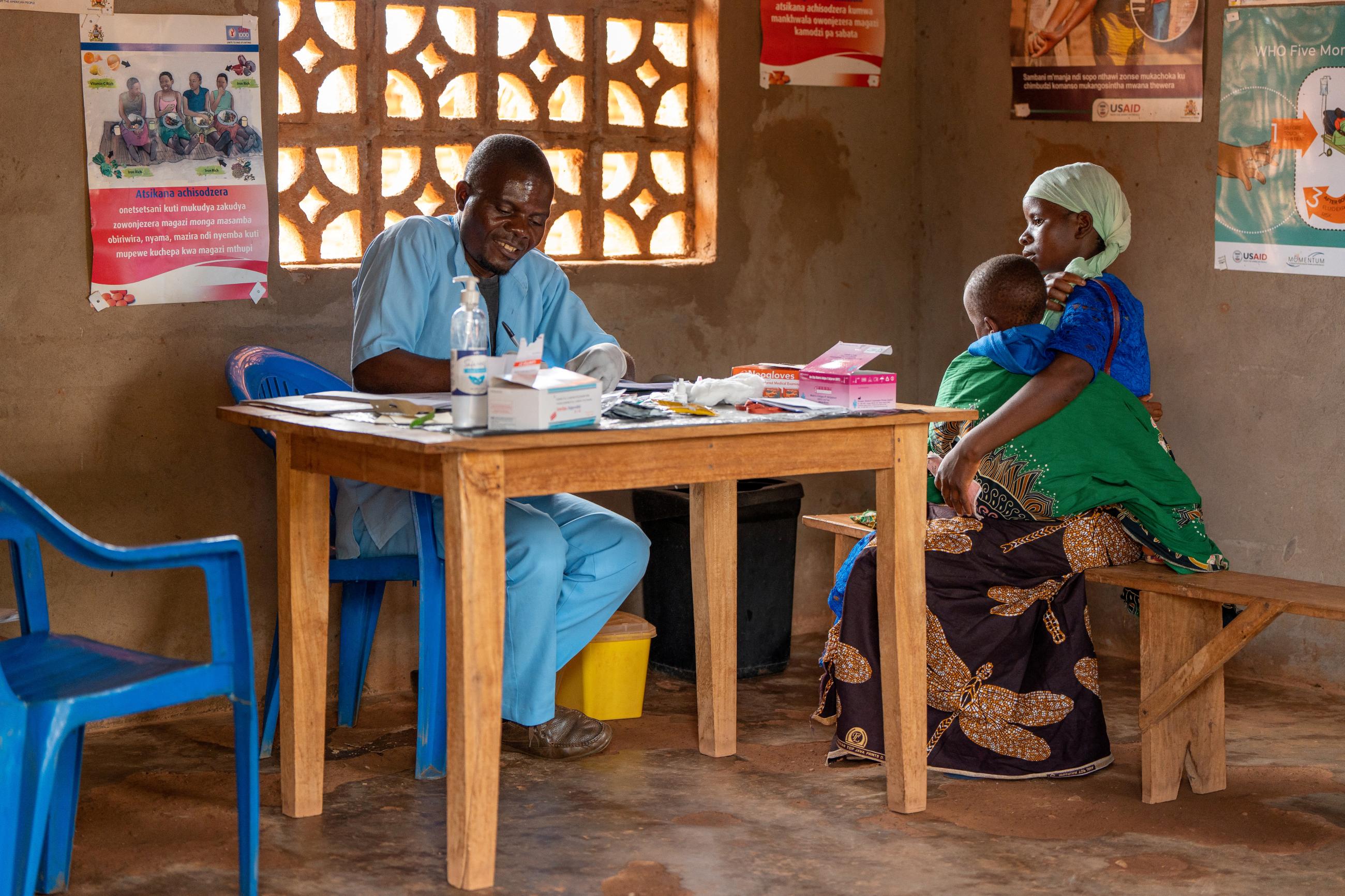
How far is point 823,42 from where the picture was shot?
17.4 ft

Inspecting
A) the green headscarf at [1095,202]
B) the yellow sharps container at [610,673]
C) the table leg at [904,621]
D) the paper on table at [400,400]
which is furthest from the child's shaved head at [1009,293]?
the paper on table at [400,400]

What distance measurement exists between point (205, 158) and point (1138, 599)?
2.80 meters

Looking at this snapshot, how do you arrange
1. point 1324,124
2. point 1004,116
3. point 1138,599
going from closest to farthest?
point 1138,599 < point 1324,124 < point 1004,116

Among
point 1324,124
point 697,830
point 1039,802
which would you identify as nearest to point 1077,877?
point 1039,802

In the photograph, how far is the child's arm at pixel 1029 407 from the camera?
3795mm

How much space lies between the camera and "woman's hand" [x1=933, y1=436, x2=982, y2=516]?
3.88 metres

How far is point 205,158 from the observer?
13.7 ft

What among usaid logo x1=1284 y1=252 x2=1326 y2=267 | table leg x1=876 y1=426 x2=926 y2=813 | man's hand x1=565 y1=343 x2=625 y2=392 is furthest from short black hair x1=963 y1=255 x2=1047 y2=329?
usaid logo x1=1284 y1=252 x2=1326 y2=267

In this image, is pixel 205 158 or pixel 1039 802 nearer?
pixel 1039 802

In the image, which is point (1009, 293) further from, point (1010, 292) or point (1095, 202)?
point (1095, 202)

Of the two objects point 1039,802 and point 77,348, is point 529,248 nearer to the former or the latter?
point 77,348

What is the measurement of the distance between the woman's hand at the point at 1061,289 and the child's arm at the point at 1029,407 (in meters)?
0.22

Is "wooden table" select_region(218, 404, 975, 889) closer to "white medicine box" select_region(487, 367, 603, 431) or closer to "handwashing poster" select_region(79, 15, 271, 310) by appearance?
"white medicine box" select_region(487, 367, 603, 431)

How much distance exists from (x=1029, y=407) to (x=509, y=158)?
4.82 feet
